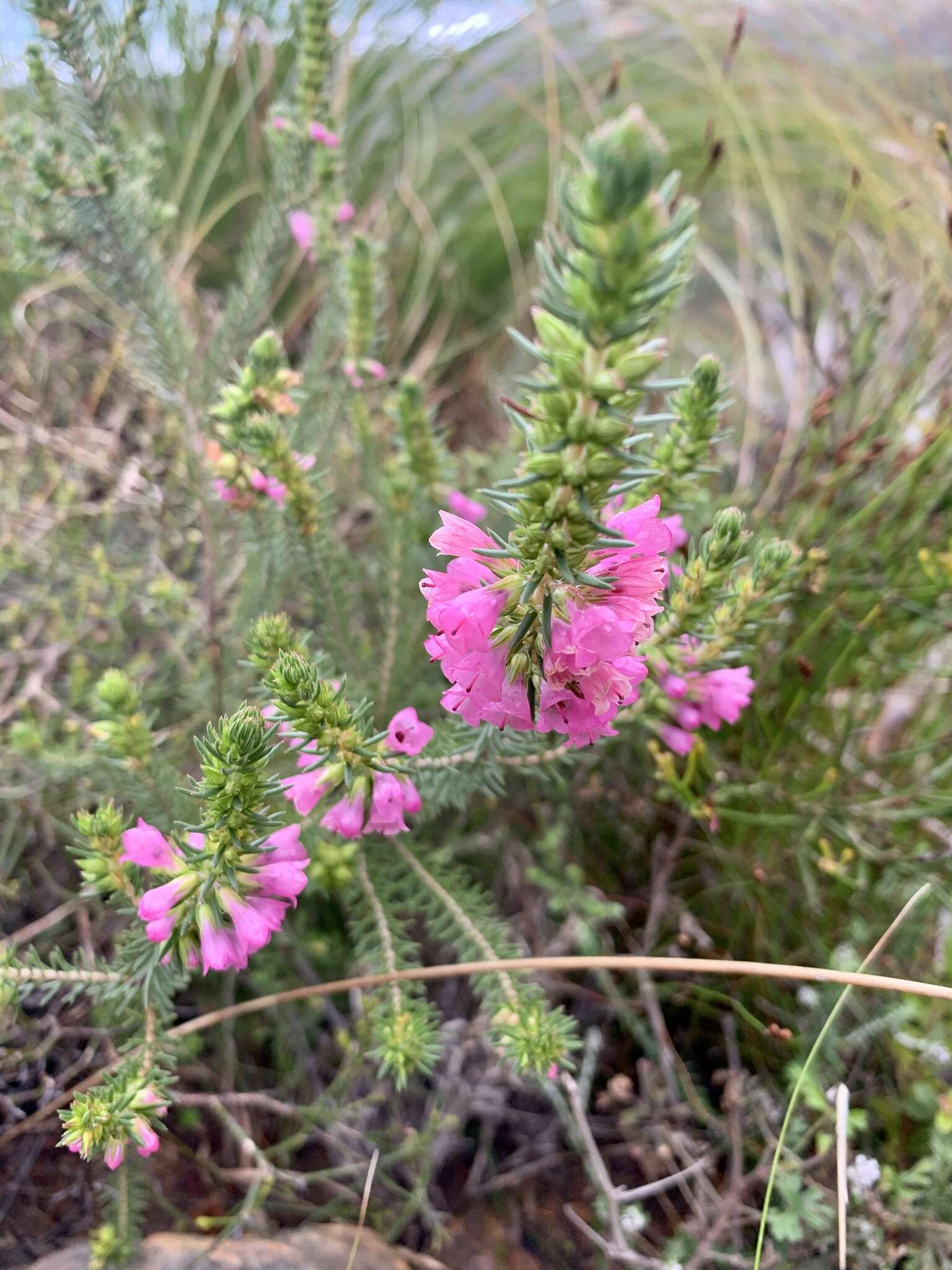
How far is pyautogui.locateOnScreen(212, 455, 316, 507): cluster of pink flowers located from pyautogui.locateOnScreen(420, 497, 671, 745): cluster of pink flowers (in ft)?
1.55

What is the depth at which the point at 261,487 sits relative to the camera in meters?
1.13

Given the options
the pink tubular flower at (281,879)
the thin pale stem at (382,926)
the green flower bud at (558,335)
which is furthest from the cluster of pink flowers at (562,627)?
the thin pale stem at (382,926)

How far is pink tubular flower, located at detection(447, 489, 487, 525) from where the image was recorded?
147cm

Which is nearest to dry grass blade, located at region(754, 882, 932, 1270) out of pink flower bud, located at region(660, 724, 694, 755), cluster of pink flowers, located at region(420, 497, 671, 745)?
pink flower bud, located at region(660, 724, 694, 755)

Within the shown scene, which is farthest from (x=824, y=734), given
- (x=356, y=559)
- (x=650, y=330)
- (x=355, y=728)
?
(x=650, y=330)

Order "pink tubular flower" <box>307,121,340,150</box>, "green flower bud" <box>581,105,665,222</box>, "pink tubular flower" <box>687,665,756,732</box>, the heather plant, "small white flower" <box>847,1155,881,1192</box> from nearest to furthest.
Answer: "green flower bud" <box>581,105,665,222</box> → the heather plant → "pink tubular flower" <box>687,665,756,732</box> → "small white flower" <box>847,1155,881,1192</box> → "pink tubular flower" <box>307,121,340,150</box>

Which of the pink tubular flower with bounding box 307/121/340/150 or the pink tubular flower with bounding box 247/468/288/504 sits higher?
the pink tubular flower with bounding box 307/121/340/150

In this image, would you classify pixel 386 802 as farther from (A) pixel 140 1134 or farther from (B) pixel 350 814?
(A) pixel 140 1134

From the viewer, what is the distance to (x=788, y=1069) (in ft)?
4.39

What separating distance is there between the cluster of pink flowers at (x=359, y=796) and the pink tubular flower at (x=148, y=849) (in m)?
0.15

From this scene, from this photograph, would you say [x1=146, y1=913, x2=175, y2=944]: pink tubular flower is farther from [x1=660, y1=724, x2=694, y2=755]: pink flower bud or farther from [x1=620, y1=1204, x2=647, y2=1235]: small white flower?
[x1=620, y1=1204, x2=647, y2=1235]: small white flower

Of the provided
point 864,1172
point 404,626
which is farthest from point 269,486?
point 864,1172

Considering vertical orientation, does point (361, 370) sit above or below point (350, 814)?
above

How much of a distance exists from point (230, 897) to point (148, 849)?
121 millimetres
